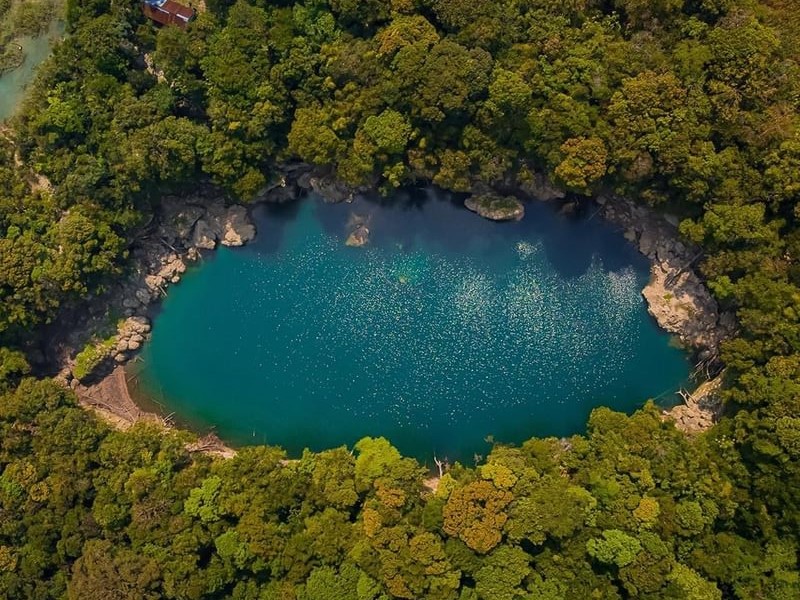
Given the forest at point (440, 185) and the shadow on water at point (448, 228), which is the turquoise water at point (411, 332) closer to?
the shadow on water at point (448, 228)

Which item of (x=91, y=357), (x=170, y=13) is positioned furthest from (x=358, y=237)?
(x=91, y=357)

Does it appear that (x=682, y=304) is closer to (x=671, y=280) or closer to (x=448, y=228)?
(x=671, y=280)

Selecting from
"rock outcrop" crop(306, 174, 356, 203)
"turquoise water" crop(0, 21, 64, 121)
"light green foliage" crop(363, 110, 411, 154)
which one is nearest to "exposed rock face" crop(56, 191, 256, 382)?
"rock outcrop" crop(306, 174, 356, 203)

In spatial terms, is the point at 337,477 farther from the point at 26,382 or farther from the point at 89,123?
the point at 89,123

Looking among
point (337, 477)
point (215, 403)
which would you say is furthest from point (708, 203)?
point (215, 403)

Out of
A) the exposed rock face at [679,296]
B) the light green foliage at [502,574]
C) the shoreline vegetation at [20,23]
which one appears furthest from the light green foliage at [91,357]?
the exposed rock face at [679,296]

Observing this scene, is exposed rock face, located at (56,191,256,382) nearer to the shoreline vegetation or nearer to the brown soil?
the brown soil
